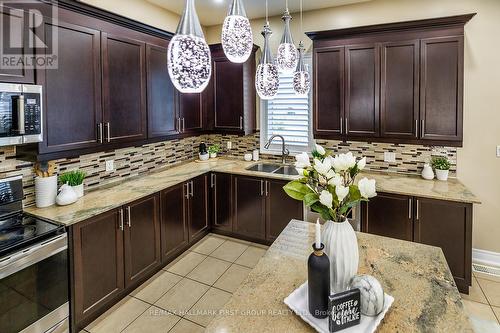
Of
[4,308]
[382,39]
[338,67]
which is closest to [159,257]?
[4,308]

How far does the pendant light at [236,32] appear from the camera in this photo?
5.31ft

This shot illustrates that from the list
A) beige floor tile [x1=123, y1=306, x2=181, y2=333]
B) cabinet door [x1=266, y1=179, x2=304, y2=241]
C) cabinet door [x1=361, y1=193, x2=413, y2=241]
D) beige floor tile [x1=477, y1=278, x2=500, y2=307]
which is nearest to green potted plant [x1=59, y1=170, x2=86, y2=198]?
beige floor tile [x1=123, y1=306, x2=181, y2=333]

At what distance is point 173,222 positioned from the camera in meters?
3.29

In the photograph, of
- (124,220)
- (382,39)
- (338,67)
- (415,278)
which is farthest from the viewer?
(338,67)

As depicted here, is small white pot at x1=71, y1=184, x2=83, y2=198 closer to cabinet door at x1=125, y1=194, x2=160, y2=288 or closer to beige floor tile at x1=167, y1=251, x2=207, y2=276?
cabinet door at x1=125, y1=194, x2=160, y2=288

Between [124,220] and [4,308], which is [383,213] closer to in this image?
[124,220]

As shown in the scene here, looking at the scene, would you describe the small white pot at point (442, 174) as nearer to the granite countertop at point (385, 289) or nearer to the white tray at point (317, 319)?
the granite countertop at point (385, 289)

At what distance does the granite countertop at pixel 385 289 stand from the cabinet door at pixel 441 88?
165 centimetres

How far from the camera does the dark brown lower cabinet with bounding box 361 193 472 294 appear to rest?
2.67m

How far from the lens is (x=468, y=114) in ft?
10.3

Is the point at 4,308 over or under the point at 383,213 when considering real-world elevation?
under

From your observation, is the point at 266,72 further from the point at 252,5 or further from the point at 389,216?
the point at 252,5

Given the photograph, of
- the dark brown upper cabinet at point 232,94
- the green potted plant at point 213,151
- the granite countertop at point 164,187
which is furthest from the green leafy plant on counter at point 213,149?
the granite countertop at point 164,187

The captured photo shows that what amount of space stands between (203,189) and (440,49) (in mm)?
2974
